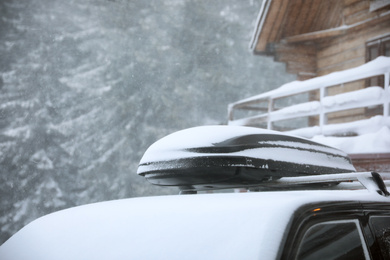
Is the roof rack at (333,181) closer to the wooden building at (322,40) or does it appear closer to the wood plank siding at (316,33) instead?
the wooden building at (322,40)

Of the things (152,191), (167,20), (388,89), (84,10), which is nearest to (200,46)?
(167,20)

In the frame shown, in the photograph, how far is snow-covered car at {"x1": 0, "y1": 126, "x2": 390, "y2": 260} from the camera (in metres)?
1.62

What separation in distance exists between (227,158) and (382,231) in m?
0.77

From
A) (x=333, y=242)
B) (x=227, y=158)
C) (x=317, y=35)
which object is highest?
(x=317, y=35)

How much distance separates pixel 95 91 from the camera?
28.2m

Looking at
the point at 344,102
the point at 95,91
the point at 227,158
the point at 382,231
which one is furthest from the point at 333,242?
the point at 95,91

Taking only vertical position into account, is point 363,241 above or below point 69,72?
below

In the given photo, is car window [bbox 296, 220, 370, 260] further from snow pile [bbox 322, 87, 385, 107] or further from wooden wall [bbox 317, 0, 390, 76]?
wooden wall [bbox 317, 0, 390, 76]

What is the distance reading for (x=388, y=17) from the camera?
1056 centimetres

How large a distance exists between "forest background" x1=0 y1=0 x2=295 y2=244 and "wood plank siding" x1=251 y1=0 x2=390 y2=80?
1508 centimetres

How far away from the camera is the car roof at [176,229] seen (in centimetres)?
158

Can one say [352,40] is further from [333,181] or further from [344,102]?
[333,181]

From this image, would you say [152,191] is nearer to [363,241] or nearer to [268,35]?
[268,35]

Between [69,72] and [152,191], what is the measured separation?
334 inches
